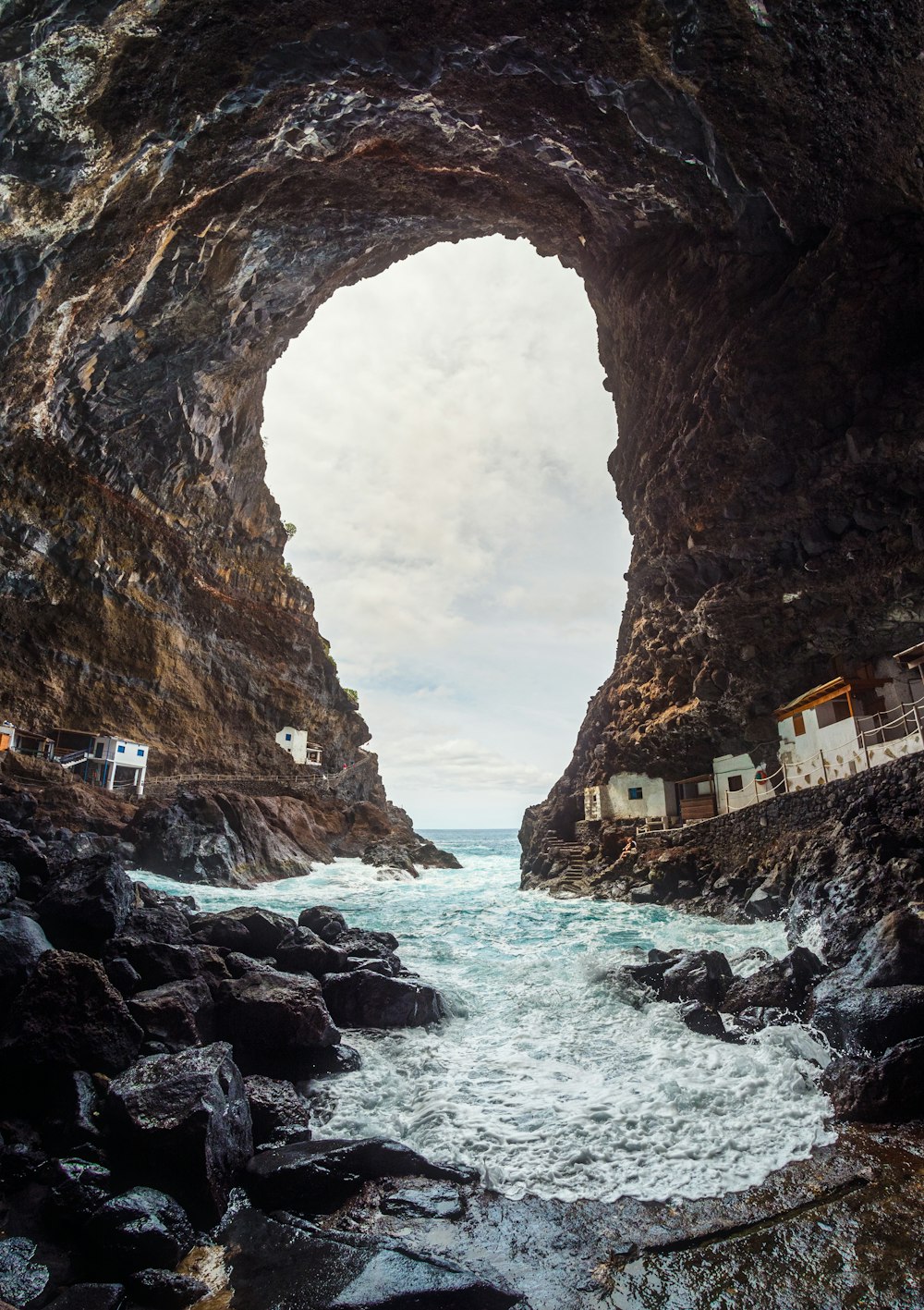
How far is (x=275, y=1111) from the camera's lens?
6.42m

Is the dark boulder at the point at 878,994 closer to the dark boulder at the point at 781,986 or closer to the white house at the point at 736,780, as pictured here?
the dark boulder at the point at 781,986

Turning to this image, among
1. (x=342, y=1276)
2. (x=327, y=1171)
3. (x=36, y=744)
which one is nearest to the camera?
(x=342, y=1276)

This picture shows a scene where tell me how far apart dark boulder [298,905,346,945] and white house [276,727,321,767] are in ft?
116

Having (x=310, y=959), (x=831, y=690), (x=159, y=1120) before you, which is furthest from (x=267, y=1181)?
(x=831, y=690)

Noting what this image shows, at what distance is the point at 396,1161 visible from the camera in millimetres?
5707

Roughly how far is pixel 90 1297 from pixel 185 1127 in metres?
1.22

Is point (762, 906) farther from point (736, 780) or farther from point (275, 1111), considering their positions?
point (275, 1111)

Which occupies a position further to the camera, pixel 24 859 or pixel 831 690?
pixel 831 690

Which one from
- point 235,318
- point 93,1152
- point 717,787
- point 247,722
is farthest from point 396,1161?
point 247,722

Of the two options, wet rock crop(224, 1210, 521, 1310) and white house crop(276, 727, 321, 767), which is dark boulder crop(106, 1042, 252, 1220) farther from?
white house crop(276, 727, 321, 767)

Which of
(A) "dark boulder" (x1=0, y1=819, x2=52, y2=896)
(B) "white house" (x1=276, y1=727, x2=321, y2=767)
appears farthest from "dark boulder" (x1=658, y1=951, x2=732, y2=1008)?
(B) "white house" (x1=276, y1=727, x2=321, y2=767)

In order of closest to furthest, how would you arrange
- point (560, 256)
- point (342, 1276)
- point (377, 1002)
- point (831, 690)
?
point (342, 1276) → point (377, 1002) → point (831, 690) → point (560, 256)

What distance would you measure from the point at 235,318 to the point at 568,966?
28199 mm

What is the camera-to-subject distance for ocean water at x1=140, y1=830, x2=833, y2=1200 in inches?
227
